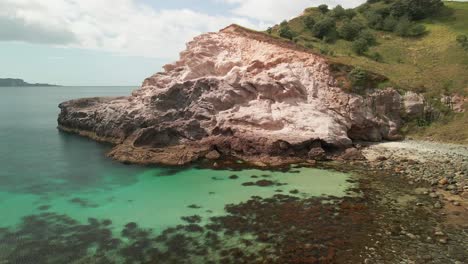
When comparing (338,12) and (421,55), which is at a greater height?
(338,12)

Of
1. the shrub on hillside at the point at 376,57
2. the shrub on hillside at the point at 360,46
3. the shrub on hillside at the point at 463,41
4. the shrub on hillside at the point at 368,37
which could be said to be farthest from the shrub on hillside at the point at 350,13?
the shrub on hillside at the point at 463,41

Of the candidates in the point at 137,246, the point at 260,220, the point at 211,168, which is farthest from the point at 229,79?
the point at 137,246

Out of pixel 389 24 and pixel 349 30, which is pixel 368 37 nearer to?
pixel 349 30

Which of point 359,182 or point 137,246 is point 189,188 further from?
point 359,182

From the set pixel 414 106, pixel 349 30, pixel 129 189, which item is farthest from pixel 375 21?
pixel 129 189

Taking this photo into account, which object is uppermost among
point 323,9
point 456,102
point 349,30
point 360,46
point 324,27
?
point 323,9
